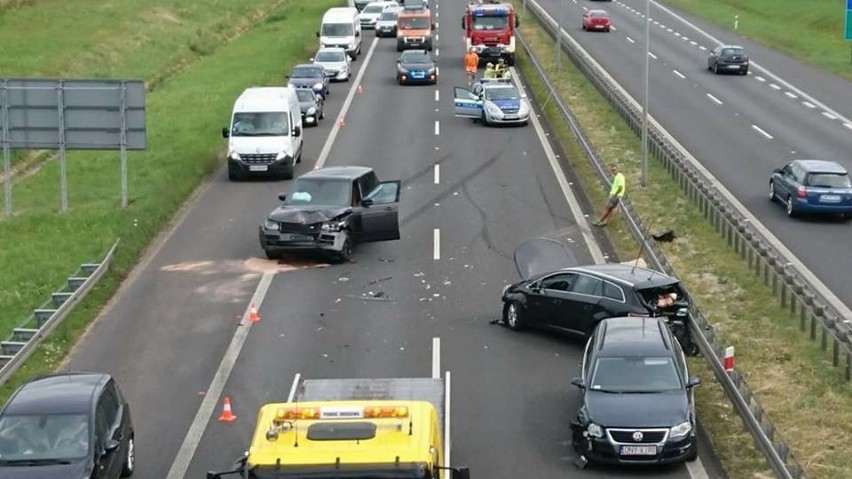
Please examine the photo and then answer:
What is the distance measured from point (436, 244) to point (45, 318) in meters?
10.2

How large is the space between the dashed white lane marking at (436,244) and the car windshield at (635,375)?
1217 centimetres

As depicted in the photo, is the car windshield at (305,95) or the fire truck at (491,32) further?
the fire truck at (491,32)

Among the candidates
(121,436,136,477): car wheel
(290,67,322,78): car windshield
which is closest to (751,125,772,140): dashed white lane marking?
(290,67,322,78): car windshield

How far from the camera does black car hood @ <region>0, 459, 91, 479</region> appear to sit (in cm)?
1636

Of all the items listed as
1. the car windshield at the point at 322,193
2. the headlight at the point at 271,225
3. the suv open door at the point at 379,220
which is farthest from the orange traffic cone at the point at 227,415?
the car windshield at the point at 322,193

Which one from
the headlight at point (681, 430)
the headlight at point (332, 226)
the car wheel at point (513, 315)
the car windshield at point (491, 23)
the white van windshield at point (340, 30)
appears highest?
the car windshield at point (491, 23)

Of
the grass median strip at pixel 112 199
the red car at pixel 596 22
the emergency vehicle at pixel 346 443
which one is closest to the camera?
the emergency vehicle at pixel 346 443

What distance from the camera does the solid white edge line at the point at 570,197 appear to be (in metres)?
32.1

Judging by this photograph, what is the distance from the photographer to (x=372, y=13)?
8756 centimetres

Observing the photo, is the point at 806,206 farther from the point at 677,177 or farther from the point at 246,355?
the point at 246,355

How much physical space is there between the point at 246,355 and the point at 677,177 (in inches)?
758

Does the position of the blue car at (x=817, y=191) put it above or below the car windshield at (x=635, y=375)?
below

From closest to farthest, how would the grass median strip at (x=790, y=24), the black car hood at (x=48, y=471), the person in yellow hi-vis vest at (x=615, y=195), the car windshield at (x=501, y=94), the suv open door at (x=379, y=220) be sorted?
the black car hood at (x=48, y=471), the suv open door at (x=379, y=220), the person in yellow hi-vis vest at (x=615, y=195), the car windshield at (x=501, y=94), the grass median strip at (x=790, y=24)

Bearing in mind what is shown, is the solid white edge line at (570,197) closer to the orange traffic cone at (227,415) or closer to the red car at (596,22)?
the orange traffic cone at (227,415)
